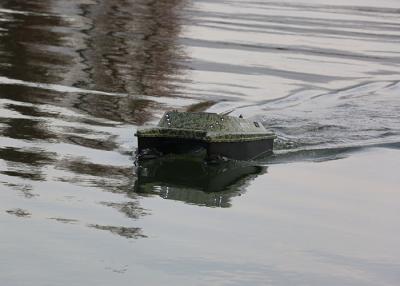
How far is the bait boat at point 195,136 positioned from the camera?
566 inches

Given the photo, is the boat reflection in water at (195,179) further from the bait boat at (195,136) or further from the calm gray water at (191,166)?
the bait boat at (195,136)

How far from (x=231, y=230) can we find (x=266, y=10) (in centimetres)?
2875

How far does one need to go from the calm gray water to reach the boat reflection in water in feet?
0.10

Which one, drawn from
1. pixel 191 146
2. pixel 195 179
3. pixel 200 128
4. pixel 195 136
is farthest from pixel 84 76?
pixel 195 179

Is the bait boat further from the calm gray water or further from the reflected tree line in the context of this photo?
the reflected tree line

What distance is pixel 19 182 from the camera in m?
12.7

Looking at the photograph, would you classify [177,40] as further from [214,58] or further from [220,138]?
[220,138]

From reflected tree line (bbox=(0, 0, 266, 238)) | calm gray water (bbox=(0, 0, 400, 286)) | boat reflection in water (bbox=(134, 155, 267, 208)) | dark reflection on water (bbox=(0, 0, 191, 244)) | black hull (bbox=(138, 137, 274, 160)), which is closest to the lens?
calm gray water (bbox=(0, 0, 400, 286))

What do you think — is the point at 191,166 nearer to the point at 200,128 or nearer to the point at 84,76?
the point at 200,128

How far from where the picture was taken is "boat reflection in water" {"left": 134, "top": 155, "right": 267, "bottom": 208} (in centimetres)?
1295

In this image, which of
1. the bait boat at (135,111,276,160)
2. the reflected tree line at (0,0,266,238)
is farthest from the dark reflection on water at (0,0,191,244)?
the bait boat at (135,111,276,160)

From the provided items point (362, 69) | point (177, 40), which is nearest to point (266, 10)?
point (177, 40)

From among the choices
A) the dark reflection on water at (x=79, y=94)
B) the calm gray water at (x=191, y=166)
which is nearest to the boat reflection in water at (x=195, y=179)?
the calm gray water at (x=191, y=166)

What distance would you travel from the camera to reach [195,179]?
45.6 feet
